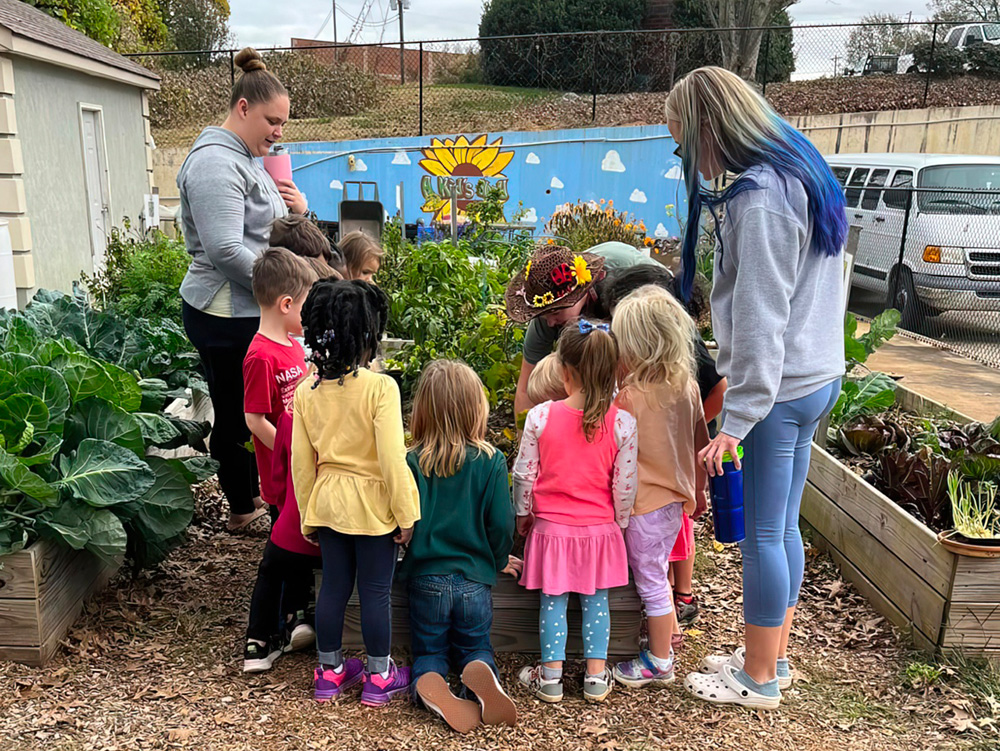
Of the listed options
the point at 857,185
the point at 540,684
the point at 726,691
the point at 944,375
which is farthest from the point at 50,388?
the point at 857,185

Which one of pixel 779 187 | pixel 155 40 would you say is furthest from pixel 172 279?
pixel 155 40

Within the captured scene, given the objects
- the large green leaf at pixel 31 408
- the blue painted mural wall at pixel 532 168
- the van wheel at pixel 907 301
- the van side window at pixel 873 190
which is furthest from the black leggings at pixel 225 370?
the blue painted mural wall at pixel 532 168

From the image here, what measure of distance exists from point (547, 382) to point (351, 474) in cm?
75

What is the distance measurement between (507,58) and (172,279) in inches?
694

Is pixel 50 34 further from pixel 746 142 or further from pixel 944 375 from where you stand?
pixel 944 375

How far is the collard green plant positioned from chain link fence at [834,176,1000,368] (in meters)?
7.85

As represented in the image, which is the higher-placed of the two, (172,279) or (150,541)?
(172,279)

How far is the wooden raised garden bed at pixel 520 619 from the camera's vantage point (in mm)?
2852

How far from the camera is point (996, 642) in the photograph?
2.79 metres

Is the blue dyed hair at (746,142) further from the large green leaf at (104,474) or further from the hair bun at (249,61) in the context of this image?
the large green leaf at (104,474)

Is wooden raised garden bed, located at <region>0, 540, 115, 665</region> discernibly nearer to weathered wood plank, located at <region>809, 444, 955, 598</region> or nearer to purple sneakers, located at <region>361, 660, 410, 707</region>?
purple sneakers, located at <region>361, 660, 410, 707</region>

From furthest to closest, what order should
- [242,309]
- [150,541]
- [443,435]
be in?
1. [242,309]
2. [150,541]
3. [443,435]

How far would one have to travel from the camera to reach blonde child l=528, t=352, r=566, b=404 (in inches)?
110

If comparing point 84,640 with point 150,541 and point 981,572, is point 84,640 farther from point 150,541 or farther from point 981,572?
point 981,572
